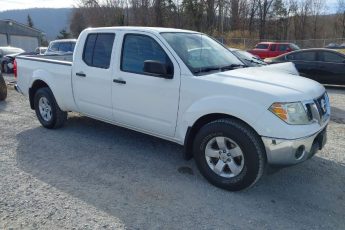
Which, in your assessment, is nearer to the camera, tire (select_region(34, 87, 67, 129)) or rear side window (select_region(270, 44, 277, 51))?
tire (select_region(34, 87, 67, 129))

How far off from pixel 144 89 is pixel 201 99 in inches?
35.2

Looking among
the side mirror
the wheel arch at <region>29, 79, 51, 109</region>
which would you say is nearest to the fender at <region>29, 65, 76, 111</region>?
the wheel arch at <region>29, 79, 51, 109</region>

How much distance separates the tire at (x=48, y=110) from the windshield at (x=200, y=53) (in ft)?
8.93

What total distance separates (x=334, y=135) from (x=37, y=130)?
17.7 ft

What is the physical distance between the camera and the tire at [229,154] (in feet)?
12.3

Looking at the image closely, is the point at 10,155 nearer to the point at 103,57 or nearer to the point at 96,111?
the point at 96,111

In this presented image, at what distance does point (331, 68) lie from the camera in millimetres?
12102

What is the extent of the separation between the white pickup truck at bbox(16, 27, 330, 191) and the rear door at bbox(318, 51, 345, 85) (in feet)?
27.3

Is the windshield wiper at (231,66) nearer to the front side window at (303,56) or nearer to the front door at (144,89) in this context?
the front door at (144,89)

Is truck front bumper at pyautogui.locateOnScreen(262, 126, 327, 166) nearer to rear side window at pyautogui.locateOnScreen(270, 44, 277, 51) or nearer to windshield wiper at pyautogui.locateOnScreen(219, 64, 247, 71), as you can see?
windshield wiper at pyautogui.locateOnScreen(219, 64, 247, 71)

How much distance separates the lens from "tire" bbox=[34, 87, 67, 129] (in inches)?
248

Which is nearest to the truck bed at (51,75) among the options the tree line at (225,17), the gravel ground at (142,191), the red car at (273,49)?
the gravel ground at (142,191)

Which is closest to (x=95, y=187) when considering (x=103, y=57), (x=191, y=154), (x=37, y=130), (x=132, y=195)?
(x=132, y=195)

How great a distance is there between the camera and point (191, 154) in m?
4.41
